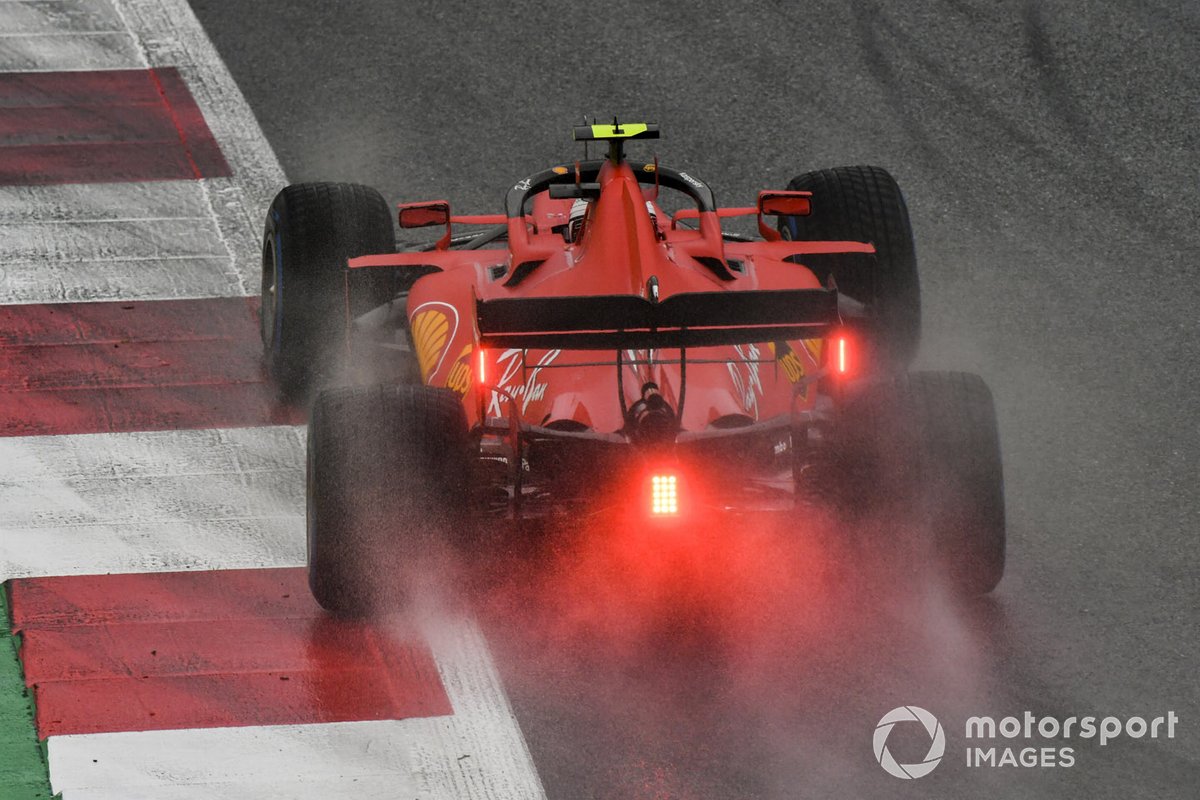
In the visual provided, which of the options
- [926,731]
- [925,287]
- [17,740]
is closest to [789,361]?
[926,731]

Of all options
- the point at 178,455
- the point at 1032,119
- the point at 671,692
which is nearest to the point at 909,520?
the point at 671,692

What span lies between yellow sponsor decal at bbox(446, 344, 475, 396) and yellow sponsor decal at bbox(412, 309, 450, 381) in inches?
6.5

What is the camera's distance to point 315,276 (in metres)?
8.04

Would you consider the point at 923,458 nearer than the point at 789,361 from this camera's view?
Yes

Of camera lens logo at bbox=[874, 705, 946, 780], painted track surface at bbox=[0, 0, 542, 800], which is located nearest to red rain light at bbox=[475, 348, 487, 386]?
painted track surface at bbox=[0, 0, 542, 800]

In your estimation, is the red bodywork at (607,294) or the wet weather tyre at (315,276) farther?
the wet weather tyre at (315,276)

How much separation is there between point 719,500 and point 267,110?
6.34 metres

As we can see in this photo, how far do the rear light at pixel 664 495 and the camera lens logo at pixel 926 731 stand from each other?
3.47 ft

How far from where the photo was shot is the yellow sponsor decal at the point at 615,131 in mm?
7379

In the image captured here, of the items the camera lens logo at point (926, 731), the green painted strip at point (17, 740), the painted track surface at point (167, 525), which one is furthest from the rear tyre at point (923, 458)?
the green painted strip at point (17, 740)

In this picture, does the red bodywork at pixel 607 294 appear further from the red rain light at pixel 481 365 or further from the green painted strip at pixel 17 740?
the green painted strip at pixel 17 740

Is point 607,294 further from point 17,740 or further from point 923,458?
point 17,740

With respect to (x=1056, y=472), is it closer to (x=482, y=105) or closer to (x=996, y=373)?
(x=996, y=373)

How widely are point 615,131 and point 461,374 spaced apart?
1.30m
